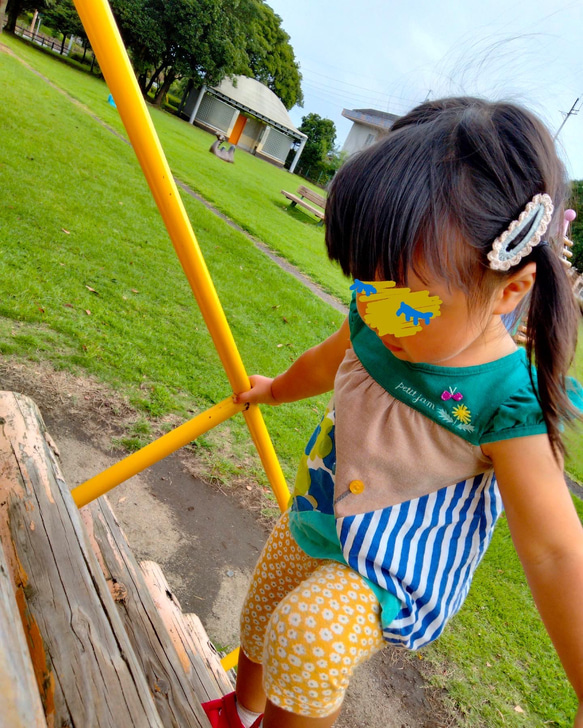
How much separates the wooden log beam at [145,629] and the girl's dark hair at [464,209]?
0.92 meters

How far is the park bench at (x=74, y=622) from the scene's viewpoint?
767 mm

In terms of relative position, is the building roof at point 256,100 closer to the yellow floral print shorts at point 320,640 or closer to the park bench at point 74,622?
the park bench at point 74,622

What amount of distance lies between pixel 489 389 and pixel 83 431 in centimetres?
215

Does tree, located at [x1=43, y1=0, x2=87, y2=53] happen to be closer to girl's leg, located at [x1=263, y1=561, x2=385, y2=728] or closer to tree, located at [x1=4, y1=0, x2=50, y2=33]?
tree, located at [x1=4, y1=0, x2=50, y2=33]

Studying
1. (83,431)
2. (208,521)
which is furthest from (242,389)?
(83,431)

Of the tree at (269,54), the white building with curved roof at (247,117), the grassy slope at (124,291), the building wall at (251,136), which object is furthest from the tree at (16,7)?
the grassy slope at (124,291)

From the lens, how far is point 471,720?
2158 millimetres

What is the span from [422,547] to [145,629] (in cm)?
73

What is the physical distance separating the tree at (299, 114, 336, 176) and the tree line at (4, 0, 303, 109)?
5.37 meters

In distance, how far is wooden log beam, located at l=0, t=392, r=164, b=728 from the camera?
0.81 m

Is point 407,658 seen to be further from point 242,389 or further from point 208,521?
point 242,389

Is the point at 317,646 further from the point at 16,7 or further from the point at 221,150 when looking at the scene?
the point at 16,7

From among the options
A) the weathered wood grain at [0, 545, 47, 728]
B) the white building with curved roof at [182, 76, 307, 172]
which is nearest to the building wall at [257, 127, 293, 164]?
the white building with curved roof at [182, 76, 307, 172]

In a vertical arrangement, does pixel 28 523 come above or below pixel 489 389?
below
